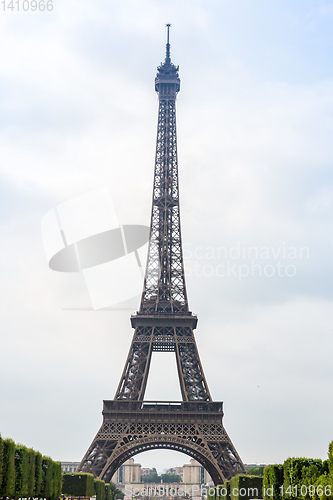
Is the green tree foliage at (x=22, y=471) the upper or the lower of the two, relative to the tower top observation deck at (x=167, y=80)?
lower

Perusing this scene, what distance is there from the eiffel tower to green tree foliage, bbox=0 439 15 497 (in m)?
24.5

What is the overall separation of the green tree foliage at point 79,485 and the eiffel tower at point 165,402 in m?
5.91

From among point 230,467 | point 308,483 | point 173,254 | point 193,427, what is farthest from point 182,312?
point 308,483

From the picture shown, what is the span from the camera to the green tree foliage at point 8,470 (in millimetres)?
36531

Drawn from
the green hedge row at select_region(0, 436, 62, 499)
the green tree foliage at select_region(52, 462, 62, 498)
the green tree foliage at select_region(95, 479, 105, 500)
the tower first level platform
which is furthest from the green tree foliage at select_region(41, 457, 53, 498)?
the tower first level platform

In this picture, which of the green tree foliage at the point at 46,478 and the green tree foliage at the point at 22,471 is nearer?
the green tree foliage at the point at 22,471

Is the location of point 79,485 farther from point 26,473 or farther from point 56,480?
point 26,473

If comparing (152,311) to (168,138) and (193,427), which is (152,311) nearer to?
(193,427)

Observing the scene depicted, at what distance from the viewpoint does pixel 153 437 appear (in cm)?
6366

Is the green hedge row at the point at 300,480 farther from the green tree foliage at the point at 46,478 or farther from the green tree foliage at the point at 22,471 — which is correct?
the green tree foliage at the point at 22,471

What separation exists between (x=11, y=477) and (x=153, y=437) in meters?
28.5

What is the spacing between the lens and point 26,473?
132ft

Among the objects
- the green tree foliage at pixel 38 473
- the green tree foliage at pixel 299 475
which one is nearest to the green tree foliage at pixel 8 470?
the green tree foliage at pixel 38 473

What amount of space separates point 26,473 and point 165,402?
90.7 feet
